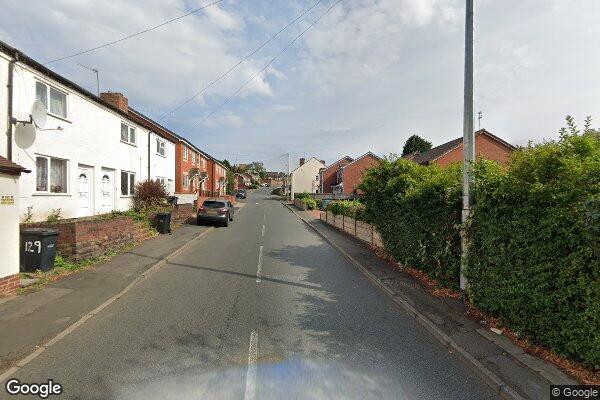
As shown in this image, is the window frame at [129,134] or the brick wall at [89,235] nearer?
the brick wall at [89,235]

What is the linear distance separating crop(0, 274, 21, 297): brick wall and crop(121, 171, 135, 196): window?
33.5 feet

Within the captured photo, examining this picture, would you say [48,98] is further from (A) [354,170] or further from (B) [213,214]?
(A) [354,170]

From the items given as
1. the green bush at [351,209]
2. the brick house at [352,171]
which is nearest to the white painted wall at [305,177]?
the brick house at [352,171]

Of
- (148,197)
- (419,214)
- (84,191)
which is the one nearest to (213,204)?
(148,197)

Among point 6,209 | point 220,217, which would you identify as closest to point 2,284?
point 6,209

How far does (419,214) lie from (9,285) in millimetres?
8296

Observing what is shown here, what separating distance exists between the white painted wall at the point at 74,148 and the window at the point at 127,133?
0.22 m

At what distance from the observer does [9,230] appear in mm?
6223

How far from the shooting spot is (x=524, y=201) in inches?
175

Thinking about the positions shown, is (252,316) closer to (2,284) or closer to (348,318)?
(348,318)

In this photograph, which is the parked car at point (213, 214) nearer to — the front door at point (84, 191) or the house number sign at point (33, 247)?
the front door at point (84, 191)

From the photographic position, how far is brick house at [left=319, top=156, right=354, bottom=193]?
58.8 m

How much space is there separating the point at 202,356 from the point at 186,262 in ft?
20.0

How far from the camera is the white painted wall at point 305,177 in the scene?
67.6 meters
